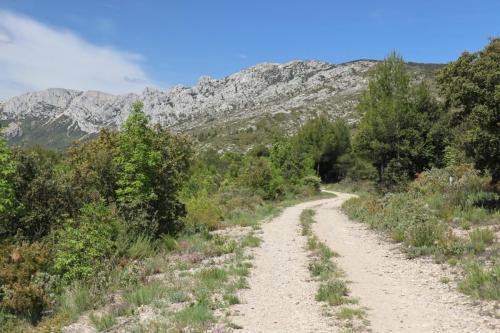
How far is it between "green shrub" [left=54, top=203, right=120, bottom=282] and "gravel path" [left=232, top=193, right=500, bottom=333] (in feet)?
15.7

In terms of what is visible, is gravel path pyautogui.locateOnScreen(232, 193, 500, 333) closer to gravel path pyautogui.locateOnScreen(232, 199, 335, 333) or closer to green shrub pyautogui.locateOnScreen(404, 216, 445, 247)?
gravel path pyautogui.locateOnScreen(232, 199, 335, 333)

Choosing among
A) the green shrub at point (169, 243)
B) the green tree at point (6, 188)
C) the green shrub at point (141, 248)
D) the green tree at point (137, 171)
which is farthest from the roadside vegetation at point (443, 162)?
the green tree at point (6, 188)

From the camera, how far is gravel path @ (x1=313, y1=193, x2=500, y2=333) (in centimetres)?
809

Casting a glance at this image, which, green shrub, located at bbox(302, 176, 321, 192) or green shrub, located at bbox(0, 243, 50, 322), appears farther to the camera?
green shrub, located at bbox(302, 176, 321, 192)

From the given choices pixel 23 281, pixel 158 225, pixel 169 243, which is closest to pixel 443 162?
pixel 158 225

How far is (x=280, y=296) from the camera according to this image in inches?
424

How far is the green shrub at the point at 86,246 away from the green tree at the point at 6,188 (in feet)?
6.57

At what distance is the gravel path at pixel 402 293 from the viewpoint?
8.09 metres

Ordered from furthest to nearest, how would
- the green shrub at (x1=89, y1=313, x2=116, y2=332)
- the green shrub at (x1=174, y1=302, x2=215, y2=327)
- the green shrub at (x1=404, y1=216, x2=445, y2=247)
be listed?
the green shrub at (x1=404, y1=216, x2=445, y2=247), the green shrub at (x1=89, y1=313, x2=116, y2=332), the green shrub at (x1=174, y1=302, x2=215, y2=327)

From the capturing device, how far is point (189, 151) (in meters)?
23.0

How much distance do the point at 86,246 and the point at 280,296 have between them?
6240 mm

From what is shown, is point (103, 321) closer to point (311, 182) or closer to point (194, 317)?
point (194, 317)

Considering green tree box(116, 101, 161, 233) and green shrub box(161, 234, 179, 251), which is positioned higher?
green tree box(116, 101, 161, 233)

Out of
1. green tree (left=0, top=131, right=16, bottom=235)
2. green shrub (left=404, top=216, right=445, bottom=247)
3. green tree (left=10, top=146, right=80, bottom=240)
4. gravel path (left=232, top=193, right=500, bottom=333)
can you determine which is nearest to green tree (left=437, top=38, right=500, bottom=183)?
green shrub (left=404, top=216, right=445, bottom=247)
